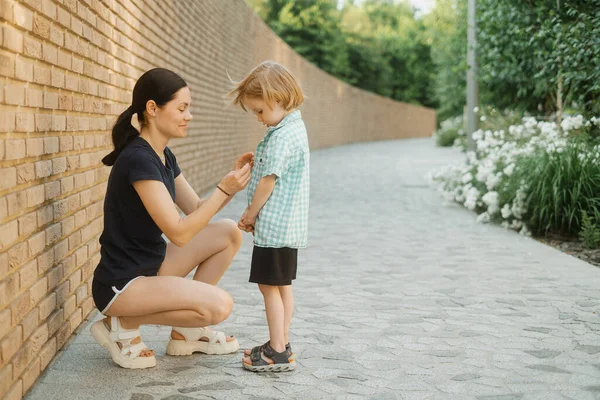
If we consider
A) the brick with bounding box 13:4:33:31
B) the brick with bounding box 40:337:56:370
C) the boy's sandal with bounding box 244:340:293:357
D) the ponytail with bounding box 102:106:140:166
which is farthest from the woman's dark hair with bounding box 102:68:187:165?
the boy's sandal with bounding box 244:340:293:357

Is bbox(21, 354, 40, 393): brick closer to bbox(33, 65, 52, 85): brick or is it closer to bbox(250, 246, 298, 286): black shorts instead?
bbox(250, 246, 298, 286): black shorts

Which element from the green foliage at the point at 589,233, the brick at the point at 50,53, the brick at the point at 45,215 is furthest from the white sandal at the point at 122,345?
the green foliage at the point at 589,233

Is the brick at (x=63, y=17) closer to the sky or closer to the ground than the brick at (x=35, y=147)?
closer to the sky

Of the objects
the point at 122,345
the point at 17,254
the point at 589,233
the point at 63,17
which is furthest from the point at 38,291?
the point at 589,233

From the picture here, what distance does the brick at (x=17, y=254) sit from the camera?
132 inches

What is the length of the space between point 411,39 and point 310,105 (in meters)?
38.3

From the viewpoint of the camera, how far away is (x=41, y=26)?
12.6 feet

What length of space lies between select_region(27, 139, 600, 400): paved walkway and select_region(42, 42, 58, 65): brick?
154 cm

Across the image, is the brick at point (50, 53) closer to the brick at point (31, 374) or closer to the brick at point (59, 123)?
the brick at point (59, 123)

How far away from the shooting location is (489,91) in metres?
15.2

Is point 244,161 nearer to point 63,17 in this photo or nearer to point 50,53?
point 50,53

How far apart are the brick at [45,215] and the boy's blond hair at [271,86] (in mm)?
1050

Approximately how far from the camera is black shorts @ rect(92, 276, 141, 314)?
13.0ft

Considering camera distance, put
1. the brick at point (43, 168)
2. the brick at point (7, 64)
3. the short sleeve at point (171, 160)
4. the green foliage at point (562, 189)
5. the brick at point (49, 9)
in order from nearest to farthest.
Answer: the brick at point (7, 64) < the brick at point (43, 168) < the brick at point (49, 9) < the short sleeve at point (171, 160) < the green foliage at point (562, 189)
